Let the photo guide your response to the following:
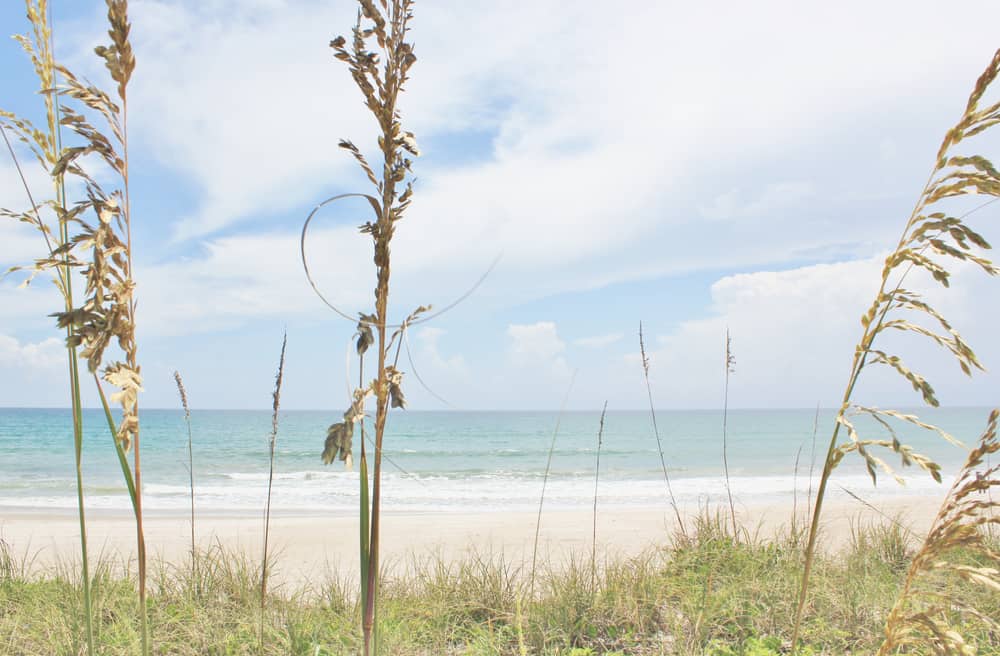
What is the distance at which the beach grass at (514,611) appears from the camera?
3.42 metres

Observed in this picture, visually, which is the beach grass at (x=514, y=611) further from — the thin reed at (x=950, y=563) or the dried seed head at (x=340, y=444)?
the dried seed head at (x=340, y=444)

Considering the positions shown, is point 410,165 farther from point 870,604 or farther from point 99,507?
point 99,507

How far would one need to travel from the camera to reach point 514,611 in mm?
3930

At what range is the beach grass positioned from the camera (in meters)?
3.42

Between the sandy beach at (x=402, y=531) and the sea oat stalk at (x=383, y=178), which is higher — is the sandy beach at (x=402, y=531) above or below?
below

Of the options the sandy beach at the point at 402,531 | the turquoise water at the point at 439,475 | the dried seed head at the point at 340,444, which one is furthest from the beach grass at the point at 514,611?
the turquoise water at the point at 439,475

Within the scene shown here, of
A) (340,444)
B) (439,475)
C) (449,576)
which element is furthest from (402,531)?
(439,475)

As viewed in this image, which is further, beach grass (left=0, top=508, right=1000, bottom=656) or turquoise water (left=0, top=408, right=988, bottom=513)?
turquoise water (left=0, top=408, right=988, bottom=513)

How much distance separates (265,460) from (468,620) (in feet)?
84.9

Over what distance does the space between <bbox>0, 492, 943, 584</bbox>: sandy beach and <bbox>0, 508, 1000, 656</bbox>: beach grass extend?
8.86 feet

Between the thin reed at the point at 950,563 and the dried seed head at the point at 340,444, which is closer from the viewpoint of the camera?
the dried seed head at the point at 340,444

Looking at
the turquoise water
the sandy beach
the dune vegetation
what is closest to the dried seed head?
the dune vegetation

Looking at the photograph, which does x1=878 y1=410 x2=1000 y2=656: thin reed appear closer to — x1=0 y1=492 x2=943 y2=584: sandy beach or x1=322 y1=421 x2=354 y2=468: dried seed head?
x1=322 y1=421 x2=354 y2=468: dried seed head

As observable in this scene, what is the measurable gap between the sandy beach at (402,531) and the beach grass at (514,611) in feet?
8.86
